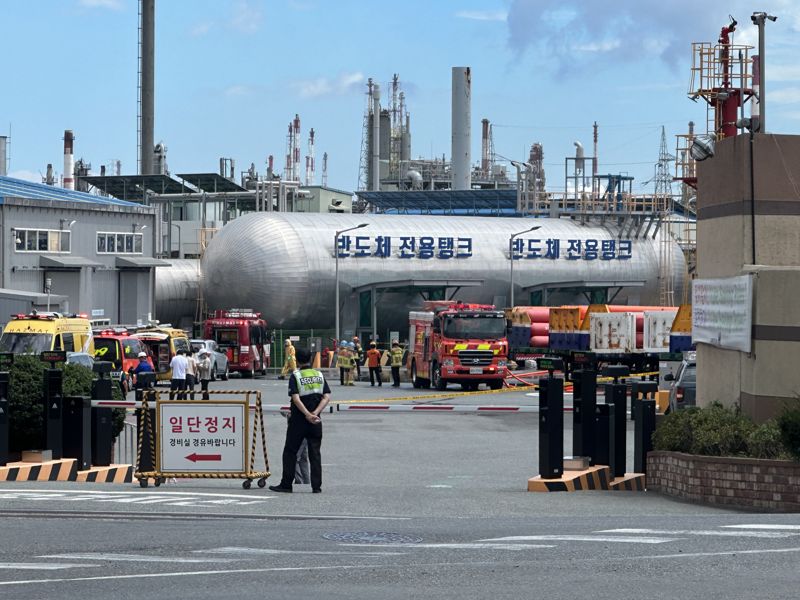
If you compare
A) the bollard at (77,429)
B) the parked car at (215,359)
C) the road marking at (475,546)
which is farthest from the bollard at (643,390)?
the parked car at (215,359)

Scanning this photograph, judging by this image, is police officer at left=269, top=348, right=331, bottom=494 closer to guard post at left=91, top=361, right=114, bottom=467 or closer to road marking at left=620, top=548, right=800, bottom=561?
guard post at left=91, top=361, right=114, bottom=467

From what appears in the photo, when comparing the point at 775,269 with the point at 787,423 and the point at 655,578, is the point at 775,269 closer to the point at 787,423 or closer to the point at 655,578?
the point at 787,423

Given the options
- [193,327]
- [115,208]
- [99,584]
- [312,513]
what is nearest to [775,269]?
[312,513]

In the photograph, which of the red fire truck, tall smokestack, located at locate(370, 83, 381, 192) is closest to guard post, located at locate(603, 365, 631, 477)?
the red fire truck

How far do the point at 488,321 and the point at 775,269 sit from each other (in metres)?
29.5

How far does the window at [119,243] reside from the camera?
6581cm

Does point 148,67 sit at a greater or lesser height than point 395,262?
greater

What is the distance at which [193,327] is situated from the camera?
7431 centimetres

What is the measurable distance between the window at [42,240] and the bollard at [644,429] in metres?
45.1

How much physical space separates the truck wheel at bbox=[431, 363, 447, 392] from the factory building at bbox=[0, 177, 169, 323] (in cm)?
1508

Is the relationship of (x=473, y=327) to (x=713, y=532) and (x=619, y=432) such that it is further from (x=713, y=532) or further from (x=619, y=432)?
(x=713, y=532)

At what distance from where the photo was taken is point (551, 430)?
18219 mm

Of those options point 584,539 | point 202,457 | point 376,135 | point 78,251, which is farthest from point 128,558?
point 376,135

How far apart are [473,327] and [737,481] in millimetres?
30603
